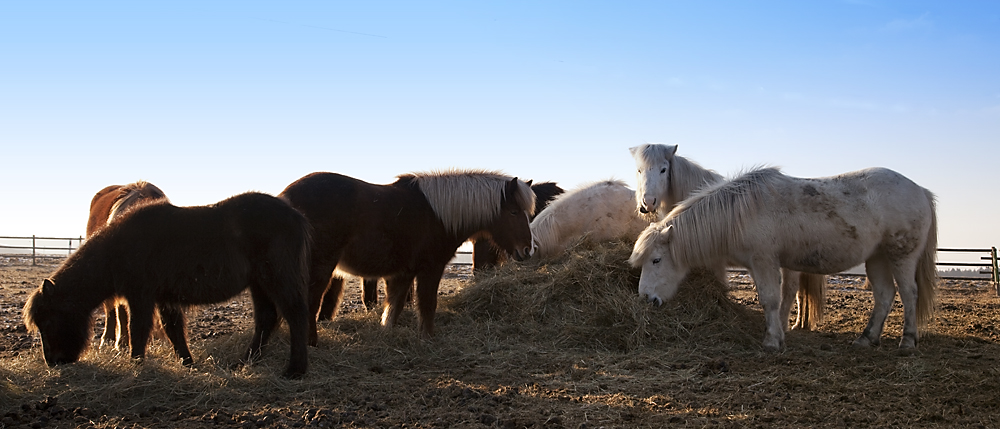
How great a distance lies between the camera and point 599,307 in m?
6.21

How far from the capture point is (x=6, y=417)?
12.0ft

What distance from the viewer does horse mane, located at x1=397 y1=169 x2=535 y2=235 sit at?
6.39 meters

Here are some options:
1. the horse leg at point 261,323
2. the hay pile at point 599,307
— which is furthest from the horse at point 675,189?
the horse leg at point 261,323

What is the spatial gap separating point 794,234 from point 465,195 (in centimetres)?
307

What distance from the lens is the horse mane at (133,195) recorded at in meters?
6.04

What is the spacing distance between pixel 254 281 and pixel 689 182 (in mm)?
4734

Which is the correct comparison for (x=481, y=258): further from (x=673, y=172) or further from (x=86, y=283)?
(x=86, y=283)

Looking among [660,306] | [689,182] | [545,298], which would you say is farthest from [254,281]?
[689,182]

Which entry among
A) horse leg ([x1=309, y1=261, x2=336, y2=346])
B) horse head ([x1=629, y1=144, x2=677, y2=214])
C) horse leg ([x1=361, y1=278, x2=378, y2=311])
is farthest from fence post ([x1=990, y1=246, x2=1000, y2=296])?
horse leg ([x1=309, y1=261, x2=336, y2=346])

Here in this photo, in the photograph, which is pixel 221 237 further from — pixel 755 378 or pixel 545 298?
pixel 755 378

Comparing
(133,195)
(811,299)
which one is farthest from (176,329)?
(811,299)

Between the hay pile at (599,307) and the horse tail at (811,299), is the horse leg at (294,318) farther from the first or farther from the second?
the horse tail at (811,299)

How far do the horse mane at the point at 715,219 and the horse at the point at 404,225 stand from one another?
1.43m

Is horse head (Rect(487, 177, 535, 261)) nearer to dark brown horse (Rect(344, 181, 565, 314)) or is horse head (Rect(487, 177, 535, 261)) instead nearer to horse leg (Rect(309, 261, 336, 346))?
dark brown horse (Rect(344, 181, 565, 314))
